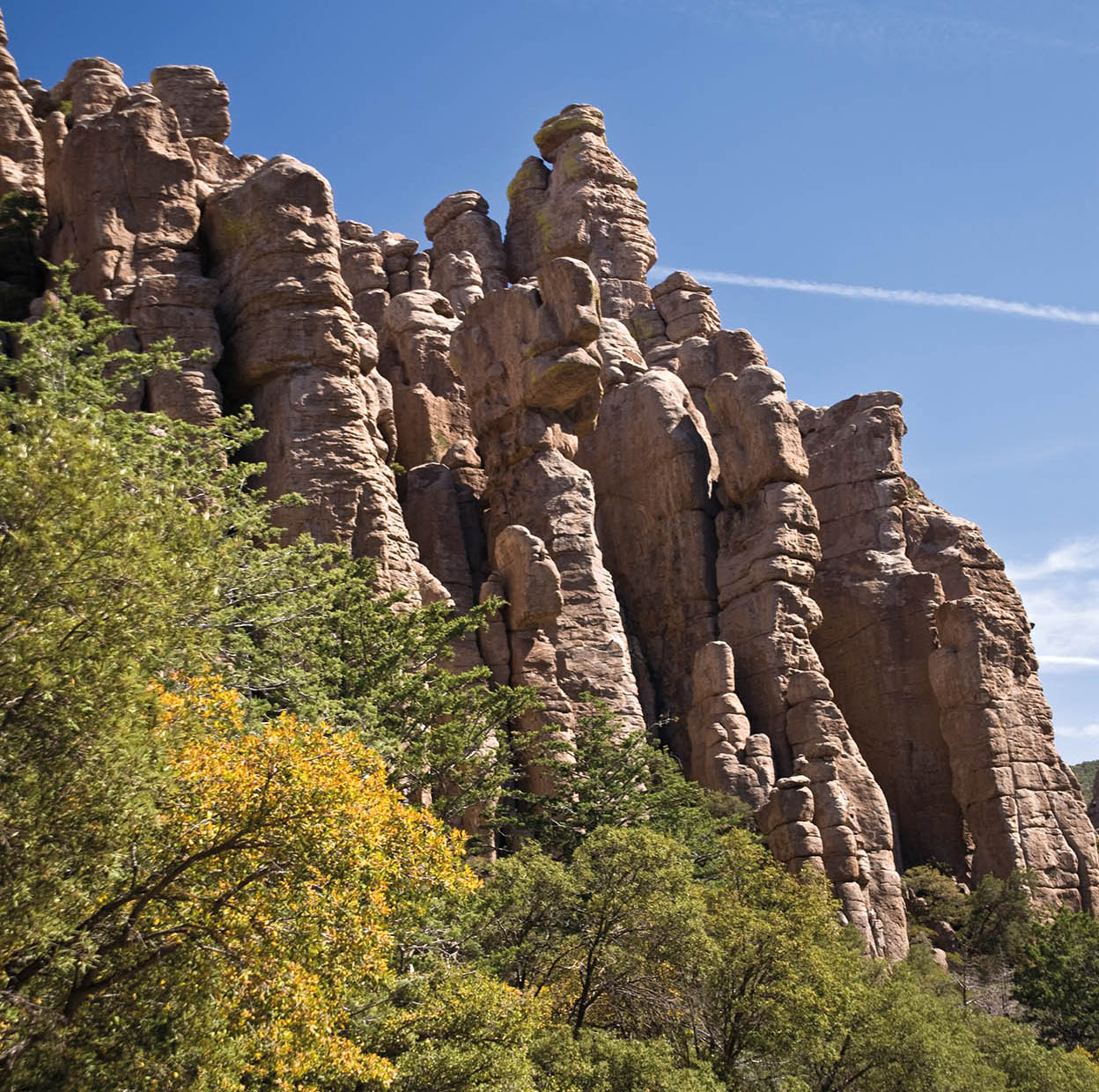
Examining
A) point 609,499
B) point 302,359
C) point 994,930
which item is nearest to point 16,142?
point 302,359

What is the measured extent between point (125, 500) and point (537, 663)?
82.5 ft

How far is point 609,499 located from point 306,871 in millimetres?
38346

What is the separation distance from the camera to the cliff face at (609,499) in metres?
34.9

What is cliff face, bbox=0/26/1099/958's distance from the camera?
3491cm

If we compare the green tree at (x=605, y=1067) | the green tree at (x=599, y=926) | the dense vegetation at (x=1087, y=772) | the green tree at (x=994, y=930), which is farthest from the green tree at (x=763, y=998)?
the dense vegetation at (x=1087, y=772)

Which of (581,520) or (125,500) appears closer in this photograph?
(125,500)

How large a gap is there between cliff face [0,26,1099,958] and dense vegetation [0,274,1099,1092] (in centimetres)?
546

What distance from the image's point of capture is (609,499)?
160 feet

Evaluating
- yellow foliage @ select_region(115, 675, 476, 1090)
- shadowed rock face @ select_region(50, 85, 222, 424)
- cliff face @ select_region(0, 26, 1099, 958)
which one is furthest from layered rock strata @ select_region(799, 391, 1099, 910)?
yellow foliage @ select_region(115, 675, 476, 1090)

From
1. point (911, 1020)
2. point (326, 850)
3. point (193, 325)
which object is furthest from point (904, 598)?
point (326, 850)

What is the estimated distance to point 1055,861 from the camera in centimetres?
4356

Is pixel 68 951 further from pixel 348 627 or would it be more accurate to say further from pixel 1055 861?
pixel 1055 861

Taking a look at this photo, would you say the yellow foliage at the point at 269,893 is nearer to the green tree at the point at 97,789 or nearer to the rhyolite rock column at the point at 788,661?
the green tree at the point at 97,789

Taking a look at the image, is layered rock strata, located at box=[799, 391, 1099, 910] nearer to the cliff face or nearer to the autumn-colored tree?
the cliff face
